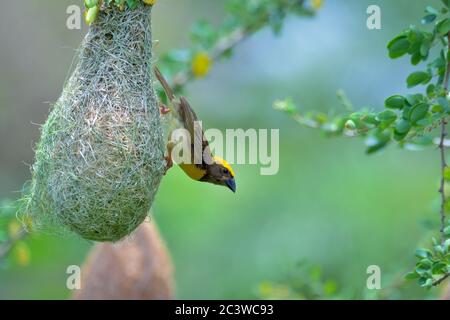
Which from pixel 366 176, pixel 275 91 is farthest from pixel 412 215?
pixel 275 91

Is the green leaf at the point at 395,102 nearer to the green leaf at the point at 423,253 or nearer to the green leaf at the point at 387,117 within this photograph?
the green leaf at the point at 387,117

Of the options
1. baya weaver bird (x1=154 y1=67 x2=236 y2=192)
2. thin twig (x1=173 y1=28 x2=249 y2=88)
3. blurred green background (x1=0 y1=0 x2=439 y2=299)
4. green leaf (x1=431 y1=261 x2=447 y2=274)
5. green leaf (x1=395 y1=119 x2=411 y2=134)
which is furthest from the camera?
blurred green background (x1=0 y1=0 x2=439 y2=299)

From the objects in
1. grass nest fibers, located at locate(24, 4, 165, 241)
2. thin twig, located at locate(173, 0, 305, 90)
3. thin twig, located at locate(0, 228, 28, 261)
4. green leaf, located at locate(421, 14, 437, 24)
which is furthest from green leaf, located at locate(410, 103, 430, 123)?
thin twig, located at locate(0, 228, 28, 261)

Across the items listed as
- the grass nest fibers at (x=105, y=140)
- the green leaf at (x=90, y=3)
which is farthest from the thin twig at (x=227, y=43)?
the green leaf at (x=90, y=3)

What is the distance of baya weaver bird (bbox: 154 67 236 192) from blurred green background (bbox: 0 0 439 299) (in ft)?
9.06

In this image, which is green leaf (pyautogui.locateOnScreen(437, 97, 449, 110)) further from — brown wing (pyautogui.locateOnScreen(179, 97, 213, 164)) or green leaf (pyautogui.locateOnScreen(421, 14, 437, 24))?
brown wing (pyautogui.locateOnScreen(179, 97, 213, 164))

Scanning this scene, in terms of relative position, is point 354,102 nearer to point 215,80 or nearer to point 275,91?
point 275,91

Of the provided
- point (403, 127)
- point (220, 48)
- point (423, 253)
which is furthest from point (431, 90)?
point (220, 48)

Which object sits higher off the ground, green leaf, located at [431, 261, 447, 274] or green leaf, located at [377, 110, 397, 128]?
green leaf, located at [377, 110, 397, 128]

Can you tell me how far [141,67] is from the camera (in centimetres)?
268

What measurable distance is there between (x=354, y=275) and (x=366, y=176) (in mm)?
1342

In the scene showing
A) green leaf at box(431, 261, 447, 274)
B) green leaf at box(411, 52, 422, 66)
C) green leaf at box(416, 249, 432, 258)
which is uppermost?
green leaf at box(411, 52, 422, 66)

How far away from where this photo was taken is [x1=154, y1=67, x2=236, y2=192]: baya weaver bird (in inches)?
121

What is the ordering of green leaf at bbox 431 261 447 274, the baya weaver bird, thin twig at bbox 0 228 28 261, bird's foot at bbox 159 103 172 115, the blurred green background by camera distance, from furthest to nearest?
the blurred green background < thin twig at bbox 0 228 28 261 < the baya weaver bird < bird's foot at bbox 159 103 172 115 < green leaf at bbox 431 261 447 274
